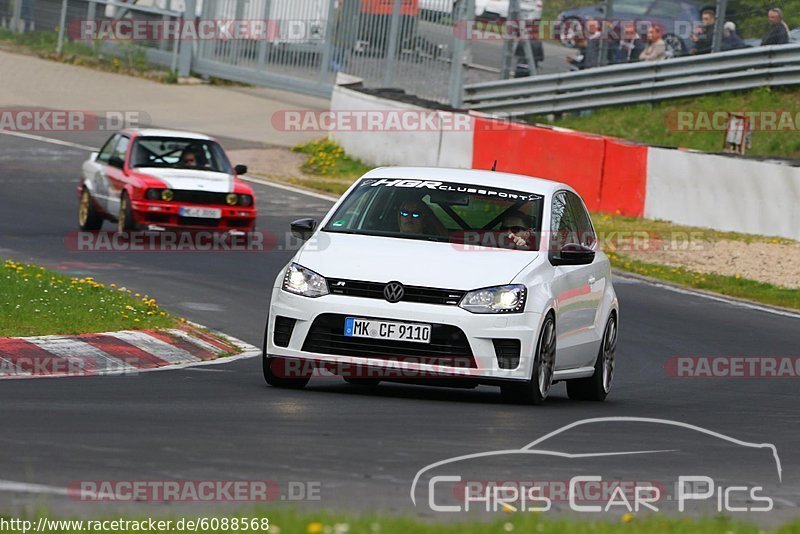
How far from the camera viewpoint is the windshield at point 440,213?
11.0m

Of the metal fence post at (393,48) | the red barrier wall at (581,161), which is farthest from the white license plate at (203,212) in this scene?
the metal fence post at (393,48)

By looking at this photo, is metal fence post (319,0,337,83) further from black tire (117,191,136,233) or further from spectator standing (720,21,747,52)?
black tire (117,191,136,233)

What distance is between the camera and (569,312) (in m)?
11.0

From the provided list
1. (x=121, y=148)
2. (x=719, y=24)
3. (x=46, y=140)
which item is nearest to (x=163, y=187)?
(x=121, y=148)

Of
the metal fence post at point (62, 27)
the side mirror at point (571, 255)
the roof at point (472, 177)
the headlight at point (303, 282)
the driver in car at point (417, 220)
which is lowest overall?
the headlight at point (303, 282)

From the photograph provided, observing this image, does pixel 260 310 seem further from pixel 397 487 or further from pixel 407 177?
pixel 397 487

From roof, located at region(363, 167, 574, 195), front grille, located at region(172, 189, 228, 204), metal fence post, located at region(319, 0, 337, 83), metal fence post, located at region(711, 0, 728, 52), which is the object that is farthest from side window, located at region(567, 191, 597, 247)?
metal fence post, located at region(319, 0, 337, 83)

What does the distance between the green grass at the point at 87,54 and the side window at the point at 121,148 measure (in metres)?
18.9

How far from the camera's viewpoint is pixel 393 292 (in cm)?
995

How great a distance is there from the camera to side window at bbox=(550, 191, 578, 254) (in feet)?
36.7

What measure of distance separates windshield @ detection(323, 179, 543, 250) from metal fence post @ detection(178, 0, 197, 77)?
29.9 m

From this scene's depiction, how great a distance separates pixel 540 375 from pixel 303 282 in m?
1.62

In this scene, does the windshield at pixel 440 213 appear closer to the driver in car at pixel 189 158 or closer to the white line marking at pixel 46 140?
the driver in car at pixel 189 158

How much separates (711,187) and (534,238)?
44.4 feet
